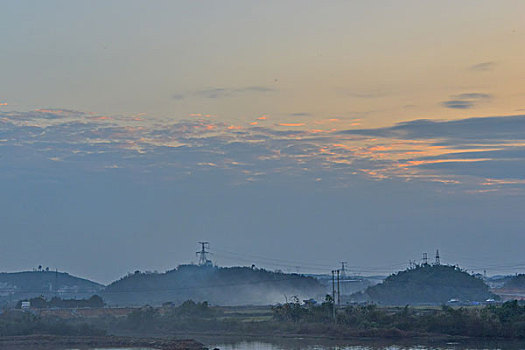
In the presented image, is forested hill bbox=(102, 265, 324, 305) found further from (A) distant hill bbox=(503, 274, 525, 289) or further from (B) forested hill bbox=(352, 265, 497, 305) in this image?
(A) distant hill bbox=(503, 274, 525, 289)

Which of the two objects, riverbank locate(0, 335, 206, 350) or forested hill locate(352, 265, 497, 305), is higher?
forested hill locate(352, 265, 497, 305)

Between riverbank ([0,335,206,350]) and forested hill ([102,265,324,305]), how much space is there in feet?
303

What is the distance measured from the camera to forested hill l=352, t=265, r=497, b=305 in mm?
145125

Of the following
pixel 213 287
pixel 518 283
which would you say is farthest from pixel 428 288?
pixel 213 287

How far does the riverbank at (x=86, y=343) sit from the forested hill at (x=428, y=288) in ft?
261

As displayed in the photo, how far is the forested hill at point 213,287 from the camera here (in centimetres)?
17088

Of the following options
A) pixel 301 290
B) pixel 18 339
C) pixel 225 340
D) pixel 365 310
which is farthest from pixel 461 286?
pixel 18 339

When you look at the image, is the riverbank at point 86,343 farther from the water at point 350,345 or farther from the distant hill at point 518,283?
the distant hill at point 518,283

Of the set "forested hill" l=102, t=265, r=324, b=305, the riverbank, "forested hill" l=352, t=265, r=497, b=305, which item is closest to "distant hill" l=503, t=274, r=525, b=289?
"forested hill" l=352, t=265, r=497, b=305

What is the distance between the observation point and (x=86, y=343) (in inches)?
2761

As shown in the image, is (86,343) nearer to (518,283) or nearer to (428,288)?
(428,288)

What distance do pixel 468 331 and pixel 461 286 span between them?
276 ft

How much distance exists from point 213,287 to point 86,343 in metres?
112

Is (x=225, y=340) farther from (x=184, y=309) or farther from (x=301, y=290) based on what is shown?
(x=301, y=290)
